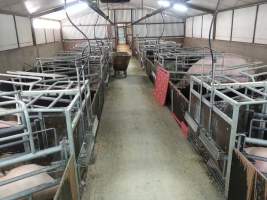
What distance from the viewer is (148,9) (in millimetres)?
16078

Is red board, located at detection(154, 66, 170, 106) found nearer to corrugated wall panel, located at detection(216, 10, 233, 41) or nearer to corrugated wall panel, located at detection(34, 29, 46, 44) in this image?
corrugated wall panel, located at detection(216, 10, 233, 41)

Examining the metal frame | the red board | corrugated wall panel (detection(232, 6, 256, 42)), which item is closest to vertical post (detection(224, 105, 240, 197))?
the metal frame

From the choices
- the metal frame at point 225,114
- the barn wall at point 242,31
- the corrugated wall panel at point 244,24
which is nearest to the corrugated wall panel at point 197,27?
the barn wall at point 242,31

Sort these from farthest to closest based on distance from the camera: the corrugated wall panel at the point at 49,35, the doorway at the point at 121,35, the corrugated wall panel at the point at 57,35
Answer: the doorway at the point at 121,35
the corrugated wall panel at the point at 57,35
the corrugated wall panel at the point at 49,35

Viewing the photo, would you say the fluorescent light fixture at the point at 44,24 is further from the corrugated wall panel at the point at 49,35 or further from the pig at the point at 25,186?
the pig at the point at 25,186

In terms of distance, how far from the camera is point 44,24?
40.8 feet

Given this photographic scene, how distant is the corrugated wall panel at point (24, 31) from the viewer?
889cm

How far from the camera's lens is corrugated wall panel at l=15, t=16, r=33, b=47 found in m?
8.89

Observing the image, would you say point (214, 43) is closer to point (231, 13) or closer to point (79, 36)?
point (231, 13)

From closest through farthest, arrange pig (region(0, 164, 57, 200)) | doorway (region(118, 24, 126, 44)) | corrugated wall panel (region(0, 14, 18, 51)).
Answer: pig (region(0, 164, 57, 200)) < corrugated wall panel (region(0, 14, 18, 51)) < doorway (region(118, 24, 126, 44))

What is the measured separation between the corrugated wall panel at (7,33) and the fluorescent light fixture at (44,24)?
2.74 m

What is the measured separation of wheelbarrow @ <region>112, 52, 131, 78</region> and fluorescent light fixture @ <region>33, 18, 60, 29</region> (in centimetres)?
463

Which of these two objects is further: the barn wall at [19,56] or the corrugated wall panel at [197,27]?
the corrugated wall panel at [197,27]

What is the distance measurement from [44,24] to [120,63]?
6014 mm
